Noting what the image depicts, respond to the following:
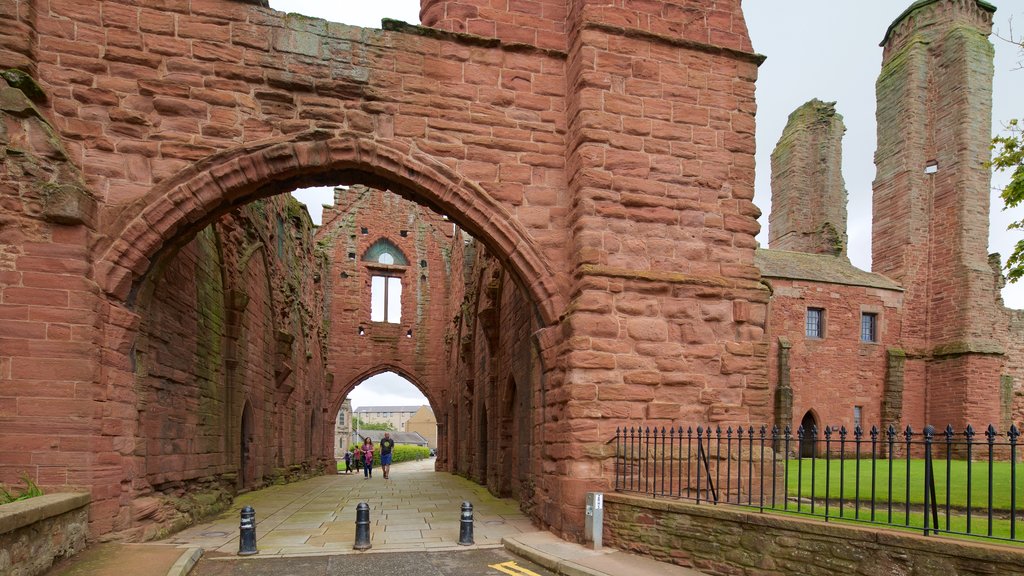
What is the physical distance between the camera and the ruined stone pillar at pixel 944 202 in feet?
80.1

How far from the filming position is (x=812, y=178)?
102 ft

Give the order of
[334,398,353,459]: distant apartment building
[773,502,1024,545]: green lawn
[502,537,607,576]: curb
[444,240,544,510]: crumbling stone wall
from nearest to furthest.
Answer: [773,502,1024,545]: green lawn, [502,537,607,576]: curb, [444,240,544,510]: crumbling stone wall, [334,398,353,459]: distant apartment building

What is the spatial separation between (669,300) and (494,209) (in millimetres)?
2590

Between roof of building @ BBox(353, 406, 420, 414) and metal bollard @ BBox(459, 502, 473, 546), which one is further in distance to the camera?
roof of building @ BBox(353, 406, 420, 414)

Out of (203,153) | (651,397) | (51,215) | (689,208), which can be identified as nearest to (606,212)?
(689,208)

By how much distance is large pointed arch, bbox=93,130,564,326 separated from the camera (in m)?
7.31

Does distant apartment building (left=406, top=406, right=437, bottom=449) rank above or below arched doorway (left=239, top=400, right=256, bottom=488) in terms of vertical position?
below

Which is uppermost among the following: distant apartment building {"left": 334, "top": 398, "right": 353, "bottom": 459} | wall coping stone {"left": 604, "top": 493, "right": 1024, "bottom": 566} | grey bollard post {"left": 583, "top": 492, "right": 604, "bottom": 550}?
wall coping stone {"left": 604, "top": 493, "right": 1024, "bottom": 566}

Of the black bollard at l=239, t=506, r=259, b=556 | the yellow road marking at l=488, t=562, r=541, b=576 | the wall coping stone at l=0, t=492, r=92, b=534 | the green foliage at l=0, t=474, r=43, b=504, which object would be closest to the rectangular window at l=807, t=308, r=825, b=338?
the yellow road marking at l=488, t=562, r=541, b=576

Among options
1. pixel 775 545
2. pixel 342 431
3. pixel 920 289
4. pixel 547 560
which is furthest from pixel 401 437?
pixel 775 545

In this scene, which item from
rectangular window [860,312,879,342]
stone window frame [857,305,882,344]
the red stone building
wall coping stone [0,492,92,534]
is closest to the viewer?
wall coping stone [0,492,92,534]

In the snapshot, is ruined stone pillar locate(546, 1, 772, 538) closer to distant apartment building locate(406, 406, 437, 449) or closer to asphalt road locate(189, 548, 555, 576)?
asphalt road locate(189, 548, 555, 576)

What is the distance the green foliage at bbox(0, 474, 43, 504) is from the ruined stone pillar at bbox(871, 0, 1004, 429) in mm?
28043

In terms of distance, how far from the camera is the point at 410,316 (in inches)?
1173
